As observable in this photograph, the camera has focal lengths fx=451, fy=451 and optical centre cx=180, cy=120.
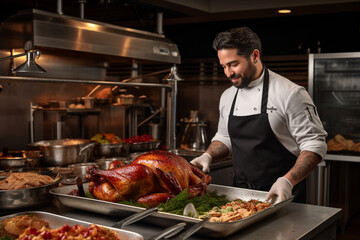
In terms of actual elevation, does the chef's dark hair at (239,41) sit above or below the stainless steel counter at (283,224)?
above

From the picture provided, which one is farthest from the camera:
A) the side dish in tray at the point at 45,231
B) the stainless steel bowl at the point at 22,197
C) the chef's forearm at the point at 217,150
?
the chef's forearm at the point at 217,150

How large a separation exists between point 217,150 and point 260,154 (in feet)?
0.93

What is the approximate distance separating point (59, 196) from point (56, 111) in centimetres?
288

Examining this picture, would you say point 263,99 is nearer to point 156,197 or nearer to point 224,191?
point 224,191

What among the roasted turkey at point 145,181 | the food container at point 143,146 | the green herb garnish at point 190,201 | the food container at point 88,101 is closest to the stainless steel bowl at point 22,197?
the roasted turkey at point 145,181

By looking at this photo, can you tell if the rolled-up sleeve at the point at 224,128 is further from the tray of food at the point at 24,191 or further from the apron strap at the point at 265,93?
the tray of food at the point at 24,191

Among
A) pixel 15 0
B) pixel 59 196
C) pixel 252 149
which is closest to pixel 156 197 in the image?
pixel 59 196

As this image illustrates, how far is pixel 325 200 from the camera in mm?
4523

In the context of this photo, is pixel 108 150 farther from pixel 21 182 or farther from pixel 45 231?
pixel 45 231

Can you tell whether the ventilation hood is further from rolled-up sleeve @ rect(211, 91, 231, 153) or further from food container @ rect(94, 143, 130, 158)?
rolled-up sleeve @ rect(211, 91, 231, 153)

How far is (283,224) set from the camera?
1684 mm

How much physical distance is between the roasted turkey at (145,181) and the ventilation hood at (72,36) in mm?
1685

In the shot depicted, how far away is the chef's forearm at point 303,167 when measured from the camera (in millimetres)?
2201

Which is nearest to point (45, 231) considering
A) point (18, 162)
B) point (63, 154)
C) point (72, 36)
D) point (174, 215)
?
point (174, 215)
